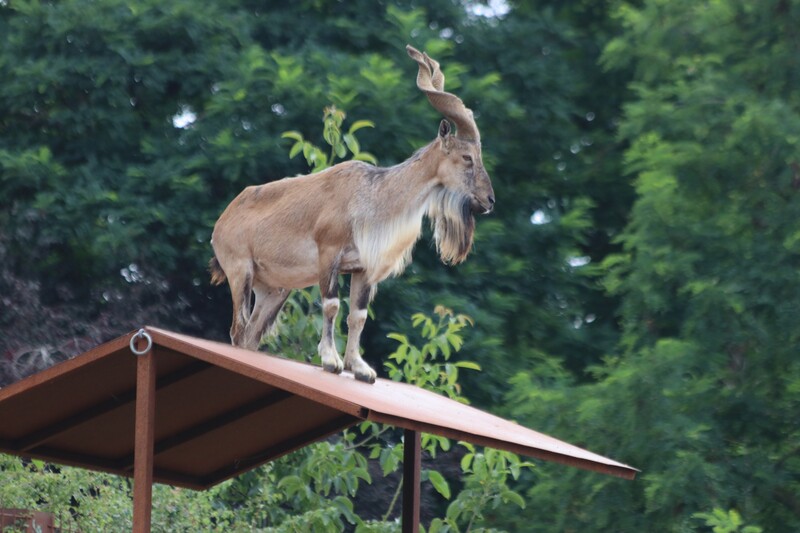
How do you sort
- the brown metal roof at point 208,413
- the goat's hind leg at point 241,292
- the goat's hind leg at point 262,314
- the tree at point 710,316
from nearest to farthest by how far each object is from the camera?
the brown metal roof at point 208,413, the goat's hind leg at point 241,292, the goat's hind leg at point 262,314, the tree at point 710,316

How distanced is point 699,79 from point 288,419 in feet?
23.6

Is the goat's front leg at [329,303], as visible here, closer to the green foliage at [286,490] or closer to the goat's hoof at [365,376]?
the goat's hoof at [365,376]

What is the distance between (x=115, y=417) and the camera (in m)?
7.27

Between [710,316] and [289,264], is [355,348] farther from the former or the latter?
[710,316]

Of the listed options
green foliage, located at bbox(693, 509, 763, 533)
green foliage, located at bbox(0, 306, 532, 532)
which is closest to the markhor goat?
green foliage, located at bbox(0, 306, 532, 532)

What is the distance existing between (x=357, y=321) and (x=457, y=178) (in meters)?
0.86

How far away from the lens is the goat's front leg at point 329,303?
23.6 feet

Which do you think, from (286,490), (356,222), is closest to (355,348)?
(356,222)

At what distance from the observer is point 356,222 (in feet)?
23.6

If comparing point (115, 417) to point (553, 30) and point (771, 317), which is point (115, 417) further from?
point (553, 30)

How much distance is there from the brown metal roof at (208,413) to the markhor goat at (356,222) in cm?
46

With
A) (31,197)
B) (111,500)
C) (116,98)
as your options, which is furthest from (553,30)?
(111,500)

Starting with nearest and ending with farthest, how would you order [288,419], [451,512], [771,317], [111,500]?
[288,419] < [111,500] < [451,512] < [771,317]

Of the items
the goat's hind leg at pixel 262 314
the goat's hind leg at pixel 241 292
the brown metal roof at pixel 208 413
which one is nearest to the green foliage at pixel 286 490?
the brown metal roof at pixel 208 413
